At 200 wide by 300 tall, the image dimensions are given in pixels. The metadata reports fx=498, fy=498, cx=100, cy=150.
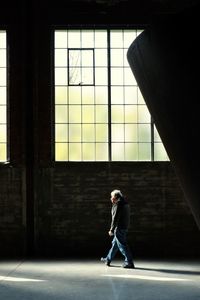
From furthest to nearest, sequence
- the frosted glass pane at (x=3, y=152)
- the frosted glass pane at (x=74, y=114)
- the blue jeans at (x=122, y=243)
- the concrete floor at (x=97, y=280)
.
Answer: the frosted glass pane at (x=74, y=114), the frosted glass pane at (x=3, y=152), the blue jeans at (x=122, y=243), the concrete floor at (x=97, y=280)

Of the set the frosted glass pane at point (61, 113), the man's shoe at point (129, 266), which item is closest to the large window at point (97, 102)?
the frosted glass pane at point (61, 113)

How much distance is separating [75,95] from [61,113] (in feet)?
1.68

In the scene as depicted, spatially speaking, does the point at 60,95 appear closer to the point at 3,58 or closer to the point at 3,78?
the point at 3,78

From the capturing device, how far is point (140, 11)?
1065cm

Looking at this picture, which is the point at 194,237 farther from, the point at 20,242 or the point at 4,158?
the point at 4,158

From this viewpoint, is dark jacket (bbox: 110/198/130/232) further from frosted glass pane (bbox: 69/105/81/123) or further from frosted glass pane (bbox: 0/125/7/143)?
frosted glass pane (bbox: 0/125/7/143)

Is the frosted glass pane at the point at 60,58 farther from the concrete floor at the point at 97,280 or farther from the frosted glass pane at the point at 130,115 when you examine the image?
the concrete floor at the point at 97,280

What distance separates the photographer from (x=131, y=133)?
Answer: 11.0 metres

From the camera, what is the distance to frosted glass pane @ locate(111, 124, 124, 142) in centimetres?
1091

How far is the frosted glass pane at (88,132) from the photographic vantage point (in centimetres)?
1091

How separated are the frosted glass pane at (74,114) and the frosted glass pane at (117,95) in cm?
79

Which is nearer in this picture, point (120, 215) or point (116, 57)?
point (120, 215)

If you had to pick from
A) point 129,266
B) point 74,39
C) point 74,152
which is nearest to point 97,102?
point 74,152

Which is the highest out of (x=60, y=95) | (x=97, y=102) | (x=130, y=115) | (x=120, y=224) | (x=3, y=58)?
(x=3, y=58)
